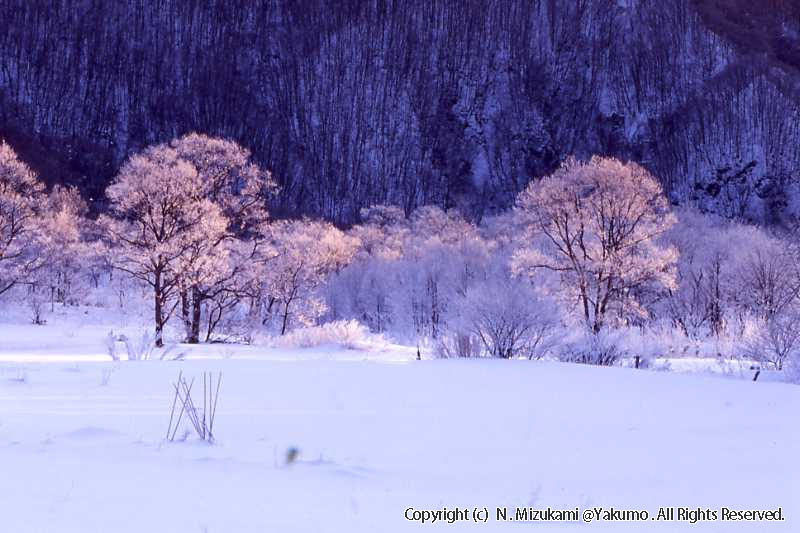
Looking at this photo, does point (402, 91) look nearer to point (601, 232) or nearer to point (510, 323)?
point (601, 232)

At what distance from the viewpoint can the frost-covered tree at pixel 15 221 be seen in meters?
26.8

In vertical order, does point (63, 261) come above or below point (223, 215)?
below

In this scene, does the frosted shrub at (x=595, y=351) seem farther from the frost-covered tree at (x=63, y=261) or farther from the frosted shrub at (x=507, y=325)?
the frost-covered tree at (x=63, y=261)

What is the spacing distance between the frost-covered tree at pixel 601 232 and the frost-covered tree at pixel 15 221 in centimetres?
2058

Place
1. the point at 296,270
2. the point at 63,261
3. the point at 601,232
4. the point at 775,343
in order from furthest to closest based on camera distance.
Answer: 1. the point at 63,261
2. the point at 296,270
3. the point at 601,232
4. the point at 775,343

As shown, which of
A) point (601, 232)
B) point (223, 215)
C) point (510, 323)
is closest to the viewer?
point (510, 323)

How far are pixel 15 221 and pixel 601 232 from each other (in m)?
24.3

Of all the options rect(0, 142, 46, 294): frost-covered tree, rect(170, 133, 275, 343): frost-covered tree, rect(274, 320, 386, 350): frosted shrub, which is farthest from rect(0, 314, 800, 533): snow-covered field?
rect(0, 142, 46, 294): frost-covered tree

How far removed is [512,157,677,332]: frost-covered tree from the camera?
26.5m

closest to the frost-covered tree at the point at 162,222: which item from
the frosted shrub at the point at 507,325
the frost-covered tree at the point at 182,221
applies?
the frost-covered tree at the point at 182,221

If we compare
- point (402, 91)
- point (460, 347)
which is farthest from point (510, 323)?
point (402, 91)

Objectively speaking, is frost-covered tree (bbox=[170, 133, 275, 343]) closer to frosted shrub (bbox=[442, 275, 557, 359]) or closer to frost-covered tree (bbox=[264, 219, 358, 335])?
frost-covered tree (bbox=[264, 219, 358, 335])

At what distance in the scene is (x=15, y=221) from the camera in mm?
27344

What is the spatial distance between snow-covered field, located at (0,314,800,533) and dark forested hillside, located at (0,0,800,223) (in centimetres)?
9234
